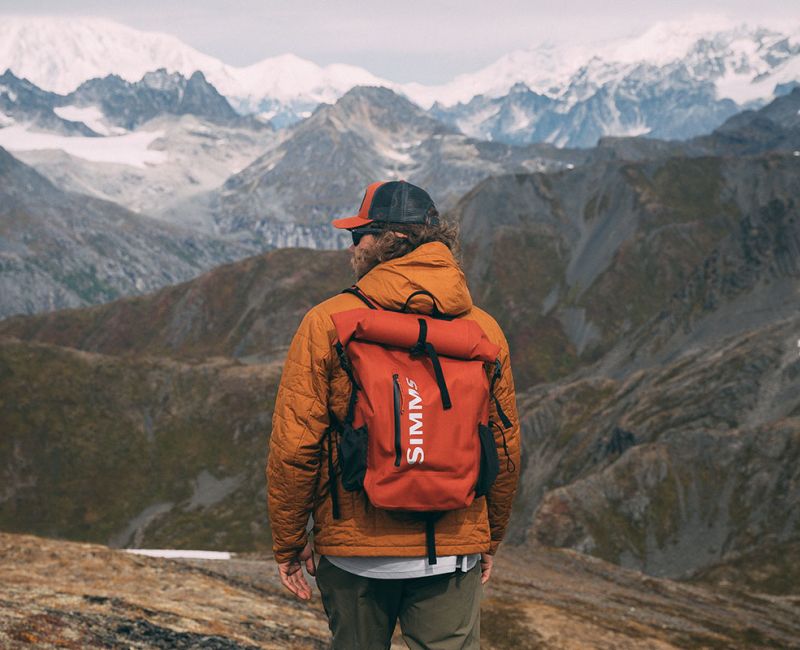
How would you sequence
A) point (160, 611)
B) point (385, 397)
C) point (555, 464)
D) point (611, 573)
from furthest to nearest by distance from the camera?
1. point (555, 464)
2. point (611, 573)
3. point (160, 611)
4. point (385, 397)

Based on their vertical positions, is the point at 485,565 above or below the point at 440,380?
below

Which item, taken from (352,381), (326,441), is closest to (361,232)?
(352,381)

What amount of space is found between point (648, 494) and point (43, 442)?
111m

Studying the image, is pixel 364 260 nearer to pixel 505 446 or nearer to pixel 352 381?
pixel 352 381

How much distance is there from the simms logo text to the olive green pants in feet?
4.89

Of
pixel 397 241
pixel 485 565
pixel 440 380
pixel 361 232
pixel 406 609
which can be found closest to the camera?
pixel 440 380

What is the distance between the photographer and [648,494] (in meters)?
102

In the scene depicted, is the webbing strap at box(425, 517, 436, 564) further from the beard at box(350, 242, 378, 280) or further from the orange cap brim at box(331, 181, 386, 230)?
the orange cap brim at box(331, 181, 386, 230)

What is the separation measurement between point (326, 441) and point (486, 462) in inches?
67.9

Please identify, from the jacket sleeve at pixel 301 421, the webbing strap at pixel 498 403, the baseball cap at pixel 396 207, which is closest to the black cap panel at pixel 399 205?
the baseball cap at pixel 396 207

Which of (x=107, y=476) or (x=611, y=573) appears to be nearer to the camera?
(x=611, y=573)

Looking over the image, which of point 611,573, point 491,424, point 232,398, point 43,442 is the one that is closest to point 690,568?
point 611,573

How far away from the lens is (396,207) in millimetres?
8891

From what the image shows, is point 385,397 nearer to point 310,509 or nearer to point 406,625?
point 310,509
